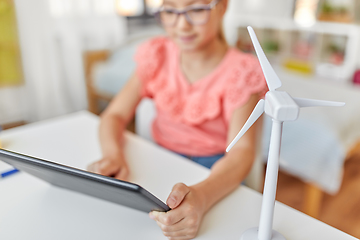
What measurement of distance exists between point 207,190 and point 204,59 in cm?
46

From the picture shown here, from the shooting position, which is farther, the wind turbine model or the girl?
the girl

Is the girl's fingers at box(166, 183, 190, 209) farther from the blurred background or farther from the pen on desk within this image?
the blurred background

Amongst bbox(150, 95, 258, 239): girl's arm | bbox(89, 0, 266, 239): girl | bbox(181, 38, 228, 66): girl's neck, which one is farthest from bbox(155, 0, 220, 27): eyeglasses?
bbox(150, 95, 258, 239): girl's arm

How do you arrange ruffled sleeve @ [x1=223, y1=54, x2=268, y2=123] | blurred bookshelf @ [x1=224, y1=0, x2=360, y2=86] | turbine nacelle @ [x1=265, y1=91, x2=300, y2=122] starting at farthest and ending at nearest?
1. blurred bookshelf @ [x1=224, y1=0, x2=360, y2=86]
2. ruffled sleeve @ [x1=223, y1=54, x2=268, y2=123]
3. turbine nacelle @ [x1=265, y1=91, x2=300, y2=122]

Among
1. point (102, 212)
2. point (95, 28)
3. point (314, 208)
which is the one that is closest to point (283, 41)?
point (95, 28)

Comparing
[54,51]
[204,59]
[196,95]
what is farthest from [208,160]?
[54,51]

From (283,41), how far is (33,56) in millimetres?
2155

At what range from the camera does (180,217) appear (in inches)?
22.8

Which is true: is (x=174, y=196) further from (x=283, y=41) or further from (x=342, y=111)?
(x=283, y=41)

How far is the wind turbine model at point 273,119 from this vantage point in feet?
1.54

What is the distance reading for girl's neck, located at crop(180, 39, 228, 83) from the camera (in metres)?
1.00

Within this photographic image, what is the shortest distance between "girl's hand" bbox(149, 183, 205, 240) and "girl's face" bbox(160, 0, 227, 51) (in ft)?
1.49

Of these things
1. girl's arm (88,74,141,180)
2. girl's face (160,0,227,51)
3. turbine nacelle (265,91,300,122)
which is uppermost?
girl's face (160,0,227,51)

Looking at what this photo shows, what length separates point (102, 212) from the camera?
673 mm
